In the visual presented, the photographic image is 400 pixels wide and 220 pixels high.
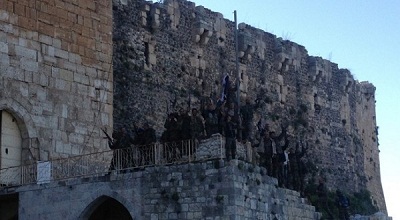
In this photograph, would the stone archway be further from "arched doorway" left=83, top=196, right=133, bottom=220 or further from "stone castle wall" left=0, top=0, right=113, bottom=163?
"arched doorway" left=83, top=196, right=133, bottom=220

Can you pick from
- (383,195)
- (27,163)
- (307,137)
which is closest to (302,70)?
(307,137)

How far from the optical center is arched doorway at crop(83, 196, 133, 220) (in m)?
18.4

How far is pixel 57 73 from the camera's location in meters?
21.8

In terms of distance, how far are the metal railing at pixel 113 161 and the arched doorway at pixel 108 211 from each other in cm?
72

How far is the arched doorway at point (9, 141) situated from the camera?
20656mm

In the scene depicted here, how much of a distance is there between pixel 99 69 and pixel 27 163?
369cm

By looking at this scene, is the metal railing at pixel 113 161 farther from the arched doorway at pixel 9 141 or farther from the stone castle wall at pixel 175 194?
the arched doorway at pixel 9 141

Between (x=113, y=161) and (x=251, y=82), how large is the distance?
1370 centimetres

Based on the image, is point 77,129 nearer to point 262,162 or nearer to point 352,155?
point 262,162

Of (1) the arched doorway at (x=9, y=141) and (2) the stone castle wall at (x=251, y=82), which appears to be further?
(2) the stone castle wall at (x=251, y=82)

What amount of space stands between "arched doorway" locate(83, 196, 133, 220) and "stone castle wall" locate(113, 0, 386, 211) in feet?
19.6

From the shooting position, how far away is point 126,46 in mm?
25672

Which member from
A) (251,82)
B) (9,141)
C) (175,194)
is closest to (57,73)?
(9,141)

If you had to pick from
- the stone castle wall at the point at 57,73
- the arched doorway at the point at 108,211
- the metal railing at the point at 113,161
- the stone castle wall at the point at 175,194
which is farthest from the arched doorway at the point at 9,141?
the arched doorway at the point at 108,211
